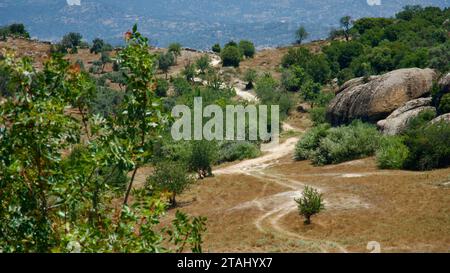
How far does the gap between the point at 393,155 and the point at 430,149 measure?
263cm

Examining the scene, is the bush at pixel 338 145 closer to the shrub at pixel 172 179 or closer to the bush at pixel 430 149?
the bush at pixel 430 149

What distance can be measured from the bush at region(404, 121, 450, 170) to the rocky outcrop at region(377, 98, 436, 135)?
8691mm

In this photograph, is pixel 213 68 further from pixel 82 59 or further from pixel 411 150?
pixel 411 150

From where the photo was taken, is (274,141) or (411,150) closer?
(411,150)

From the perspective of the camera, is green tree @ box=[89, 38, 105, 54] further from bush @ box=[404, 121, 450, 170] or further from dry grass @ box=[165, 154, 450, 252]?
bush @ box=[404, 121, 450, 170]

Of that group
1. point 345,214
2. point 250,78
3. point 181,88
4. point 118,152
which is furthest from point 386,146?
point 250,78

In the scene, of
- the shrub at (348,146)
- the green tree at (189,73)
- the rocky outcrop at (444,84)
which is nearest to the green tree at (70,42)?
the green tree at (189,73)

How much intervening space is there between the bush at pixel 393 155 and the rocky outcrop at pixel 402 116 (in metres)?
6.70

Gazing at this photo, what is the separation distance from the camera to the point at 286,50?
119 metres

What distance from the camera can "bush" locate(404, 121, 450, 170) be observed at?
36.3m

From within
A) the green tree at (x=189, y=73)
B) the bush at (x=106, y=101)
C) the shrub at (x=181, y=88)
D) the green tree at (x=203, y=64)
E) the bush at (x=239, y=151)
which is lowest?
the bush at (x=239, y=151)

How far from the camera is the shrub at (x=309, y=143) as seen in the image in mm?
48344

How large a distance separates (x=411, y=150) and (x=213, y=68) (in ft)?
234
